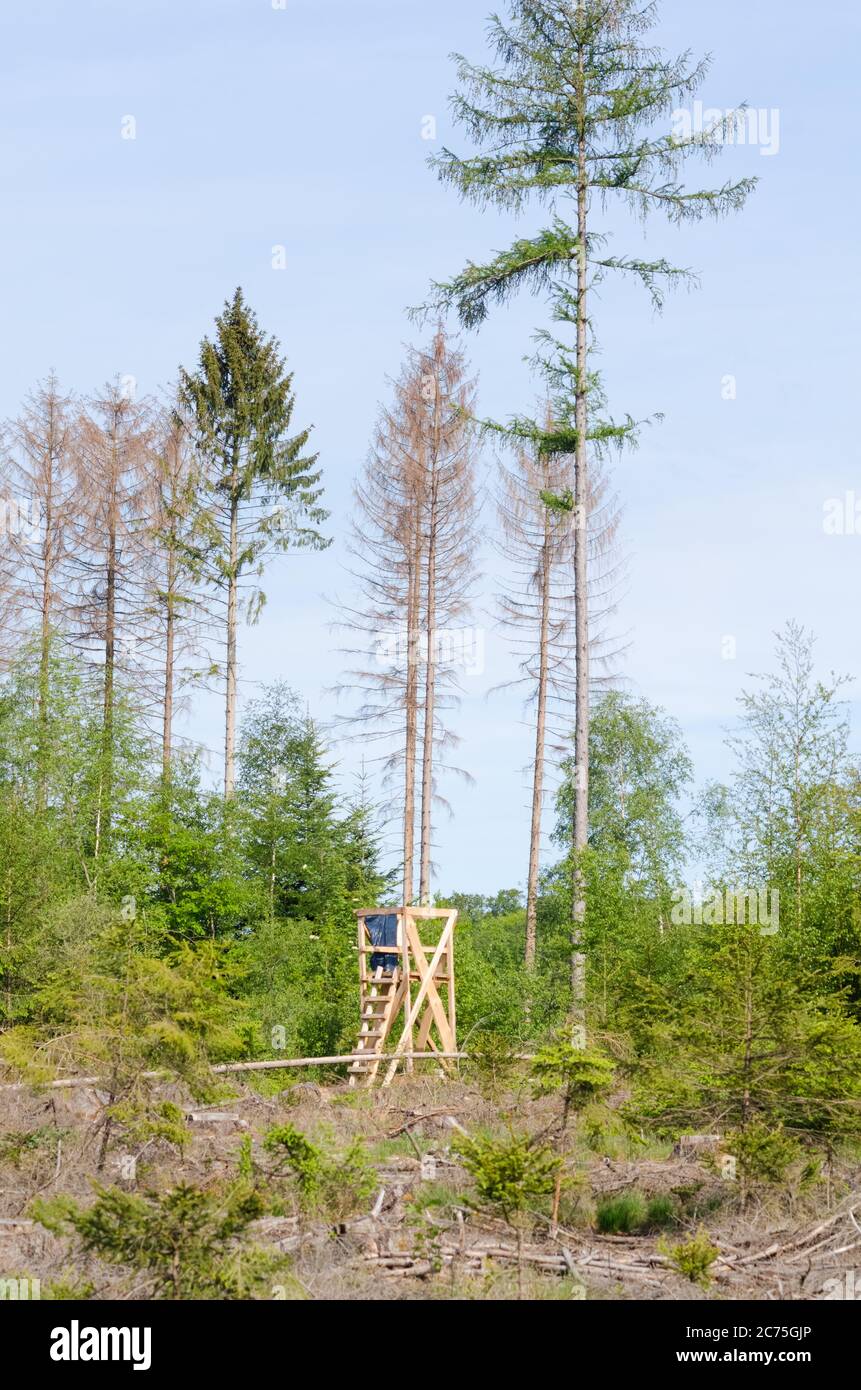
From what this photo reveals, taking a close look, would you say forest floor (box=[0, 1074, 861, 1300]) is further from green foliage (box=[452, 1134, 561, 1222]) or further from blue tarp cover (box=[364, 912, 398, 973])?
blue tarp cover (box=[364, 912, 398, 973])

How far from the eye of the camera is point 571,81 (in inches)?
846

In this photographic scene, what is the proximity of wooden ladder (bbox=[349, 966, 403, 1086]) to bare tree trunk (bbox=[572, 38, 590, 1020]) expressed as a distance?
7.84 feet

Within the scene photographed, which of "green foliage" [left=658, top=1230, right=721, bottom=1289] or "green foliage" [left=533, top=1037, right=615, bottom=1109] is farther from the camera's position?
"green foliage" [left=533, top=1037, right=615, bottom=1109]

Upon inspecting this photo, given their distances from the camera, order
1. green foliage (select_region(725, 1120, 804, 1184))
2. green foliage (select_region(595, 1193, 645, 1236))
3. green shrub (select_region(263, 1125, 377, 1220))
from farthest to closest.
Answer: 1. green foliage (select_region(595, 1193, 645, 1236))
2. green foliage (select_region(725, 1120, 804, 1184))
3. green shrub (select_region(263, 1125, 377, 1220))

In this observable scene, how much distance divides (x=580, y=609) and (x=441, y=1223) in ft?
40.6

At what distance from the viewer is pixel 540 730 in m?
30.2

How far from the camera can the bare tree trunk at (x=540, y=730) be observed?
96.3 ft

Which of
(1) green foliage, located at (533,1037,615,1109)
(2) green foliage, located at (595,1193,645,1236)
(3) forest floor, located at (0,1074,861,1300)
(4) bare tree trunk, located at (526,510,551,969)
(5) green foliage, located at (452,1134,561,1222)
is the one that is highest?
(4) bare tree trunk, located at (526,510,551,969)

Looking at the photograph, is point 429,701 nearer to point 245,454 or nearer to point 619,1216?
point 245,454

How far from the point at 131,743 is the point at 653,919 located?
35.6 feet

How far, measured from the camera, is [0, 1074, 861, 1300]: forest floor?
7887mm

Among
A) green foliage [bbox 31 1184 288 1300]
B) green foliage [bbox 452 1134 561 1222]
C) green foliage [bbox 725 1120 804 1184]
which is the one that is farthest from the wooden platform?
green foliage [bbox 31 1184 288 1300]

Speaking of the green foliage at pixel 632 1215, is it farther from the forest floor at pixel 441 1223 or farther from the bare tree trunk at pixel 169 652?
the bare tree trunk at pixel 169 652

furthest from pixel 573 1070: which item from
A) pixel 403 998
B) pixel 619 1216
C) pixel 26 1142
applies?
pixel 403 998
